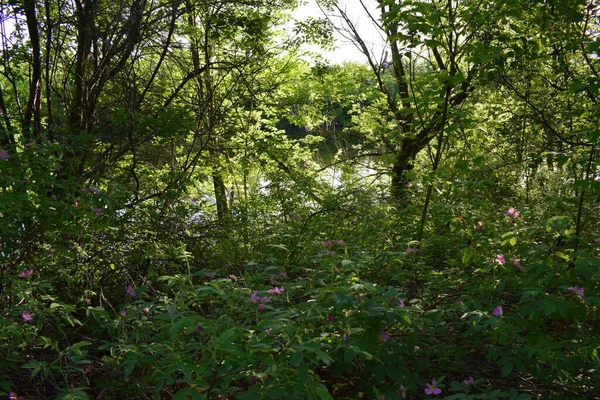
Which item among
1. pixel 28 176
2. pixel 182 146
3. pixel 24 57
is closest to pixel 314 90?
pixel 182 146

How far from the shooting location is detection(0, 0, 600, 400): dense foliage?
2344 millimetres

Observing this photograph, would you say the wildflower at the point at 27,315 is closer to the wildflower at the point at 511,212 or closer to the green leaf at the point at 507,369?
the green leaf at the point at 507,369

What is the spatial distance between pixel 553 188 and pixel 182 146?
13.6 ft

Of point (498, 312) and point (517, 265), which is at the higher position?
point (517, 265)

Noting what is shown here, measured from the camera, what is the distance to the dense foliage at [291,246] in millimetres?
2344

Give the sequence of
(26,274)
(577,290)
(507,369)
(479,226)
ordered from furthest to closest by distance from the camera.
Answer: (479,226), (26,274), (577,290), (507,369)

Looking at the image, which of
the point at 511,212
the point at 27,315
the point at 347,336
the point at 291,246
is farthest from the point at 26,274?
the point at 511,212

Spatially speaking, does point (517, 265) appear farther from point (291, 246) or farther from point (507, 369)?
point (291, 246)

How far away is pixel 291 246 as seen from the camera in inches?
159

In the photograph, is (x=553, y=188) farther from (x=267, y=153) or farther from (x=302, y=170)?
(x=267, y=153)

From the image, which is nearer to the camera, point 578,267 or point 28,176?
point 578,267

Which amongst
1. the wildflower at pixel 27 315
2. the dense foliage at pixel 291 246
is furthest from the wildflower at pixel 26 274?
the wildflower at pixel 27 315

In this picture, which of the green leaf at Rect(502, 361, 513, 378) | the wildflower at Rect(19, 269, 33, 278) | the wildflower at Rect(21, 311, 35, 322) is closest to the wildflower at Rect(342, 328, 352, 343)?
the green leaf at Rect(502, 361, 513, 378)

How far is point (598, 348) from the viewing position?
252cm
